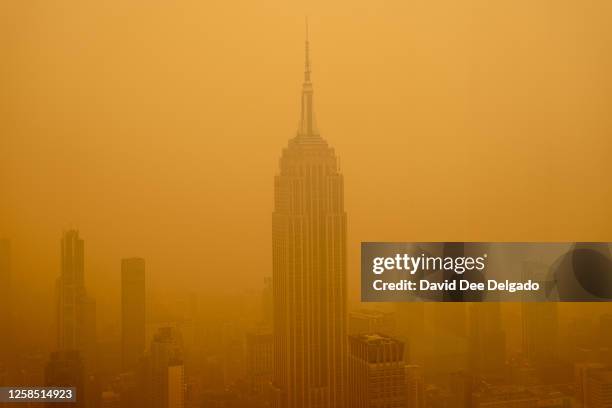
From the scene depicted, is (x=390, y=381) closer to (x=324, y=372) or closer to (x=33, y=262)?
(x=324, y=372)

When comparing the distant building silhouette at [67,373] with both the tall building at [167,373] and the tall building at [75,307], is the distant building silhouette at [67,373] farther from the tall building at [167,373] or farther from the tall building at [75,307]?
the tall building at [167,373]

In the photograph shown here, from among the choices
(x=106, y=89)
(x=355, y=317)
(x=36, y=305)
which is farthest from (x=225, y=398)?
(x=106, y=89)

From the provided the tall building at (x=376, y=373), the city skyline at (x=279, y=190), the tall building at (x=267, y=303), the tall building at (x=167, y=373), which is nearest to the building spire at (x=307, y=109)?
the city skyline at (x=279, y=190)

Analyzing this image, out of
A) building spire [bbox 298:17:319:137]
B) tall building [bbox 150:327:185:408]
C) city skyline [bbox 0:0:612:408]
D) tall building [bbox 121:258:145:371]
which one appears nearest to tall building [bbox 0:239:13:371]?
city skyline [bbox 0:0:612:408]

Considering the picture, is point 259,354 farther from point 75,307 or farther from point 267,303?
point 75,307

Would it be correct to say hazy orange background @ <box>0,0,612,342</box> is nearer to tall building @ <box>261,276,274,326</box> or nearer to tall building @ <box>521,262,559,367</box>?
tall building @ <box>261,276,274,326</box>
